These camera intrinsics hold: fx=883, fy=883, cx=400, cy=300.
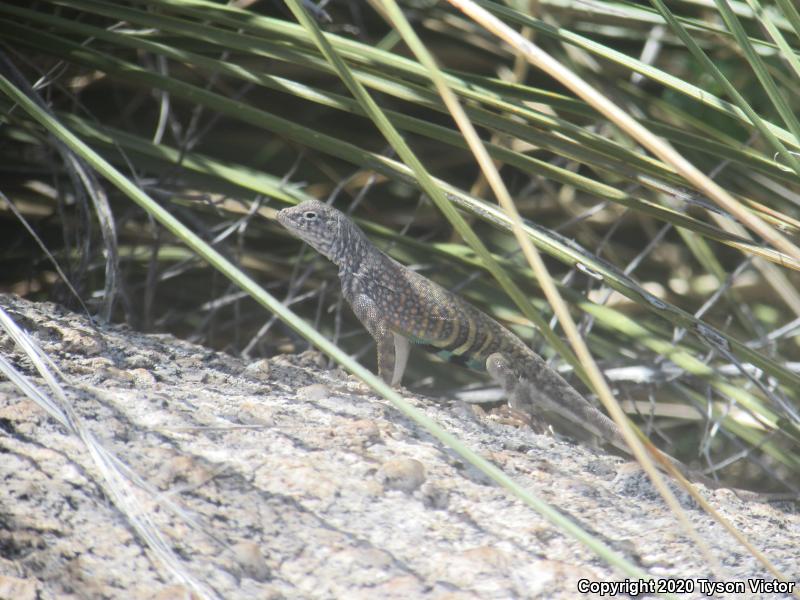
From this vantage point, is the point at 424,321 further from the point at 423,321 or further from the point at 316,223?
the point at 316,223

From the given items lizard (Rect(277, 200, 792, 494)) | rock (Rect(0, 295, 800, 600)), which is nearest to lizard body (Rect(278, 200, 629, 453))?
lizard (Rect(277, 200, 792, 494))

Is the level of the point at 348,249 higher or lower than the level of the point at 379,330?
higher

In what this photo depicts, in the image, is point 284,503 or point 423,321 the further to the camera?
point 423,321

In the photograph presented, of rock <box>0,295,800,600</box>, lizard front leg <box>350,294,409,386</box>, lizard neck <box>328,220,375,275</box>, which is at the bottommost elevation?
lizard front leg <box>350,294,409,386</box>

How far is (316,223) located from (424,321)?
0.52 m

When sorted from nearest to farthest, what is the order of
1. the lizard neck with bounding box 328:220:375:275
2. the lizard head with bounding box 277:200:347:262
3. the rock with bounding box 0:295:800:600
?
the rock with bounding box 0:295:800:600 → the lizard head with bounding box 277:200:347:262 → the lizard neck with bounding box 328:220:375:275

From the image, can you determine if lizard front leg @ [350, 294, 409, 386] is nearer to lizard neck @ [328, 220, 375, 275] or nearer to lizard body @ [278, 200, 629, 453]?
lizard body @ [278, 200, 629, 453]

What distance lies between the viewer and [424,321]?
316 cm

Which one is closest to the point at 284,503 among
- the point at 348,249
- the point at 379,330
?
the point at 379,330

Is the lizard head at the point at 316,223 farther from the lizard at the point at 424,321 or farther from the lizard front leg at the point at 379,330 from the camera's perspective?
the lizard front leg at the point at 379,330

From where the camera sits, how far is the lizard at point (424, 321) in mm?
3086

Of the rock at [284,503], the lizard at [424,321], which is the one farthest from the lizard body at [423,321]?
the rock at [284,503]

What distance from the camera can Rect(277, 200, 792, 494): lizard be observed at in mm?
3086

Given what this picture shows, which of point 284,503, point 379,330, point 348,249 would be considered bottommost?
point 379,330
